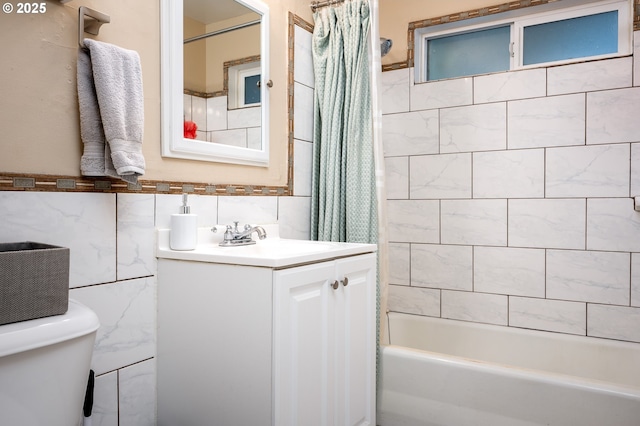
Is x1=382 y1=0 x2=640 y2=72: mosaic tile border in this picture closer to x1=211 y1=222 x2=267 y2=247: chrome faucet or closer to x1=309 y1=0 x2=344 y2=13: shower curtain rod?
x1=309 y1=0 x2=344 y2=13: shower curtain rod

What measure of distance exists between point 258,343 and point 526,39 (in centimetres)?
216

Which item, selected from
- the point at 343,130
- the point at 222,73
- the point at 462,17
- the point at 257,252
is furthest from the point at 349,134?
the point at 462,17

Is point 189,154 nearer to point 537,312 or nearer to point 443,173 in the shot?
point 443,173

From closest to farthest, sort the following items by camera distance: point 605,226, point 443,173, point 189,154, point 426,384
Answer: point 189,154 → point 426,384 → point 605,226 → point 443,173

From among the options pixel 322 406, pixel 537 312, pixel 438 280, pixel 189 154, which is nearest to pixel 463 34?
pixel 438 280

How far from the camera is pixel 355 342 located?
66.2 inches

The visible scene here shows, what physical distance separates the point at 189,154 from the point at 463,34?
5.96 feet

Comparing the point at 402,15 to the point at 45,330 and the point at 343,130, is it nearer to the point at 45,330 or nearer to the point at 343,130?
the point at 343,130

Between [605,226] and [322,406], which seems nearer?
[322,406]

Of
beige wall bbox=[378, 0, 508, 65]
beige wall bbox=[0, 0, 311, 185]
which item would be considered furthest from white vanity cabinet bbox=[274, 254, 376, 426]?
beige wall bbox=[378, 0, 508, 65]

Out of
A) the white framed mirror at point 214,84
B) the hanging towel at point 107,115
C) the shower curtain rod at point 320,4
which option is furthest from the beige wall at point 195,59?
the shower curtain rod at point 320,4

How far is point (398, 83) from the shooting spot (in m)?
2.71

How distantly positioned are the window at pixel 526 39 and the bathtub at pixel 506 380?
143 cm

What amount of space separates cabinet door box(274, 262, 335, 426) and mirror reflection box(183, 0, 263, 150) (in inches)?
28.4
